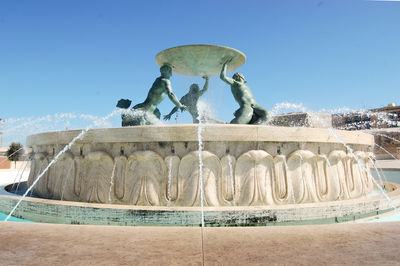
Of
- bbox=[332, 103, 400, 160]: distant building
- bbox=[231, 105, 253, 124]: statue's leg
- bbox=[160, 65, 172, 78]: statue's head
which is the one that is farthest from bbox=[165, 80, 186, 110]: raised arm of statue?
bbox=[332, 103, 400, 160]: distant building

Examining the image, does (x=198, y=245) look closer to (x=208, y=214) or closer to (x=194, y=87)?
(x=208, y=214)

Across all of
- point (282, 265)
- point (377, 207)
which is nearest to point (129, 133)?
point (282, 265)

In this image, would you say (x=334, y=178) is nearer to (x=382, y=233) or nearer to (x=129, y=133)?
(x=382, y=233)

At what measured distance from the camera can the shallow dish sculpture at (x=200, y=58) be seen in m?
9.16

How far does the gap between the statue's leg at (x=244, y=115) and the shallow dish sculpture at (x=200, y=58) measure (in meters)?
2.28

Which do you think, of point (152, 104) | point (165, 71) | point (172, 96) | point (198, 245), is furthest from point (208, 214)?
point (165, 71)

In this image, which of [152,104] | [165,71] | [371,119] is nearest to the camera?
[165,71]

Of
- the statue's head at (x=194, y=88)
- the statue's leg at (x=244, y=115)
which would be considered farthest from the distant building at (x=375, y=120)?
the statue's leg at (x=244, y=115)

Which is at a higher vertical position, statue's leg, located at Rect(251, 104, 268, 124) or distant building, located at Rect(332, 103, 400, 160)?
distant building, located at Rect(332, 103, 400, 160)

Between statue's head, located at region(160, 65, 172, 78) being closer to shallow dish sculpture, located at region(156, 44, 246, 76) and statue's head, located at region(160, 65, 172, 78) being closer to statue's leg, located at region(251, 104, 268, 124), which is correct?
shallow dish sculpture, located at region(156, 44, 246, 76)

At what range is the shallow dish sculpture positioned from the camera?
9.16 m

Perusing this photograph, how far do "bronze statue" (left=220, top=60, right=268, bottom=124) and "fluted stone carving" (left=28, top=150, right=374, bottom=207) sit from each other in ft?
8.29

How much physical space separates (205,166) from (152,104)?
4.51m

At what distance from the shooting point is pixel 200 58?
967 centimetres
